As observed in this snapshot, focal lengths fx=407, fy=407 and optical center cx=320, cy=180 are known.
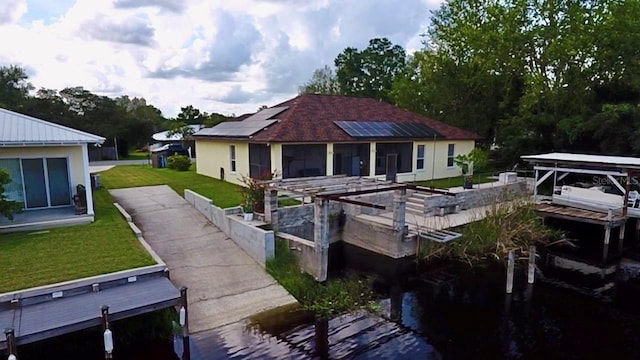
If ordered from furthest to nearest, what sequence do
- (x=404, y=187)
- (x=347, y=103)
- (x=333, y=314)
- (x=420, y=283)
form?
(x=347, y=103), (x=404, y=187), (x=420, y=283), (x=333, y=314)

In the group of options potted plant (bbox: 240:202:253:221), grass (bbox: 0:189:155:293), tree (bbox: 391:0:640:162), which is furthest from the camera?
tree (bbox: 391:0:640:162)

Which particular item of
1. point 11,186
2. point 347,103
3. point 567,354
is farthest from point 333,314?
point 347,103

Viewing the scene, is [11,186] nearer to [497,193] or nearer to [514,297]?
[514,297]

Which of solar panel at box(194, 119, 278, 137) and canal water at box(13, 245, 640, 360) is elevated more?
solar panel at box(194, 119, 278, 137)

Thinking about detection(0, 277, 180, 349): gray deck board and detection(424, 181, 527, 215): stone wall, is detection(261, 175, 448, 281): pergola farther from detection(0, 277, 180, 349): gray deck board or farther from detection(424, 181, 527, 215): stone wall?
detection(0, 277, 180, 349): gray deck board

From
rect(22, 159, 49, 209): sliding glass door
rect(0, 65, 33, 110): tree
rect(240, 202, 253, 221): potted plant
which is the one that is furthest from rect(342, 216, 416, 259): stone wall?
rect(0, 65, 33, 110): tree

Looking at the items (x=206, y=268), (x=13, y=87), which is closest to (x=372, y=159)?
(x=206, y=268)
